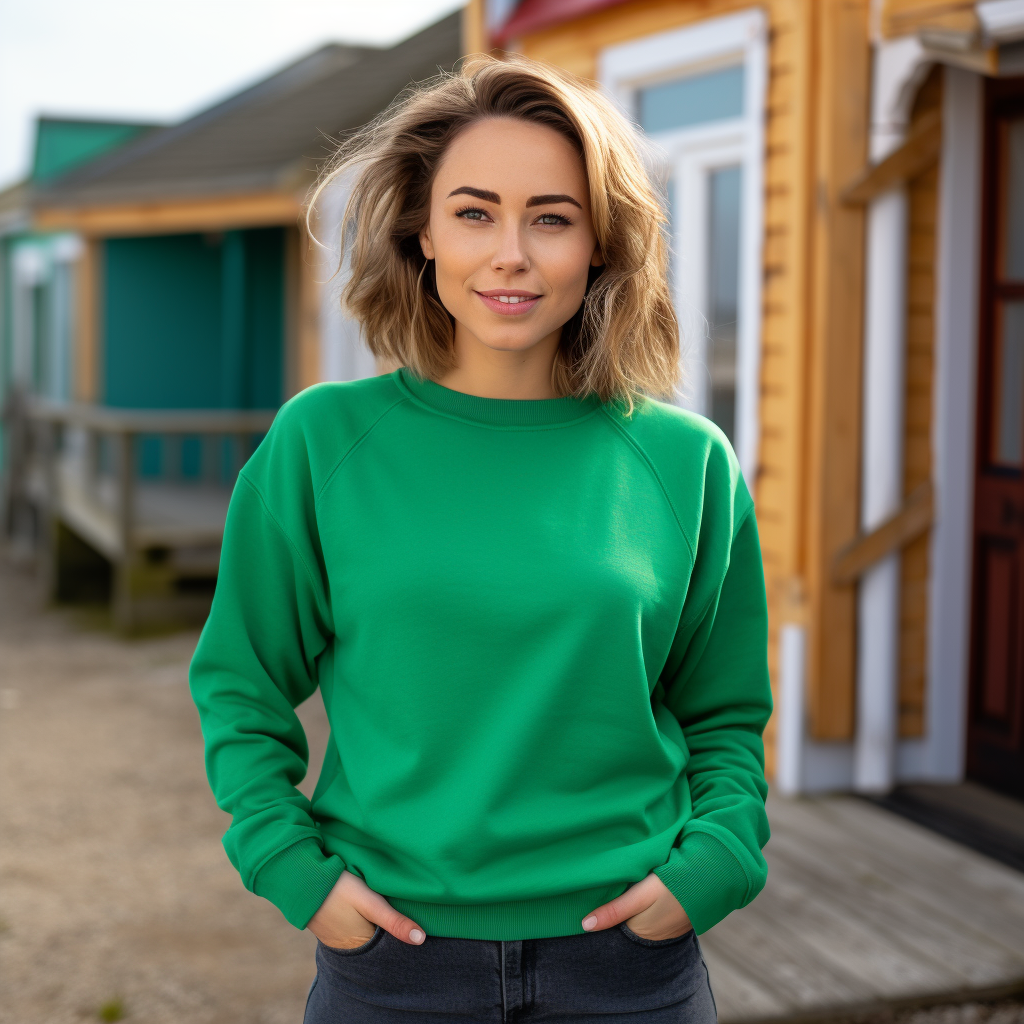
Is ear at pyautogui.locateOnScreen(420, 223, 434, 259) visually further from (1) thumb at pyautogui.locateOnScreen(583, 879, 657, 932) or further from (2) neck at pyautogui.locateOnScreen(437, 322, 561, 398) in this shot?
(1) thumb at pyautogui.locateOnScreen(583, 879, 657, 932)

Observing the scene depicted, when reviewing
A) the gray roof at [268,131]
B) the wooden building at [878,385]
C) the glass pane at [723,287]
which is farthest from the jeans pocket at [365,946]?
the gray roof at [268,131]

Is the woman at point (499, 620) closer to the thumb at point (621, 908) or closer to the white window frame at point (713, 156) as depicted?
the thumb at point (621, 908)

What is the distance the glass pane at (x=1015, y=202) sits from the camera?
490 cm

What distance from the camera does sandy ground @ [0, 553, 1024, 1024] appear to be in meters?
3.65

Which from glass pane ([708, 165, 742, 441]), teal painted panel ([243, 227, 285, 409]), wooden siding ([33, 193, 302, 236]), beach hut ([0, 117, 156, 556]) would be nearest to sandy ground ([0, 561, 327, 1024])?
glass pane ([708, 165, 742, 441])

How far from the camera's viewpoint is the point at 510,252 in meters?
1.58

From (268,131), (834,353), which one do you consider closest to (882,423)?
(834,353)

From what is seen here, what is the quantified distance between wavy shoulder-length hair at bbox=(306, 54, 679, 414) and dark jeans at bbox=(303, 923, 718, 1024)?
668 millimetres

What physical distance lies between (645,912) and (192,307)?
12.0 m

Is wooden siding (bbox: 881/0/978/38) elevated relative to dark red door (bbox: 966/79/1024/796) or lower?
elevated

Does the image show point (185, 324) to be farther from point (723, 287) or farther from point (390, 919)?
point (390, 919)

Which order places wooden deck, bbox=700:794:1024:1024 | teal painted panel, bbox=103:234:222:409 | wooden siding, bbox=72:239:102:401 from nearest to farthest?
wooden deck, bbox=700:794:1024:1024 → wooden siding, bbox=72:239:102:401 → teal painted panel, bbox=103:234:222:409

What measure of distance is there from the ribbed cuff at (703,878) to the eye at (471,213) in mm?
790

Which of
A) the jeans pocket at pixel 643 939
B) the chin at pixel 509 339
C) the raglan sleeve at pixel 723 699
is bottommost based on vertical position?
the jeans pocket at pixel 643 939
